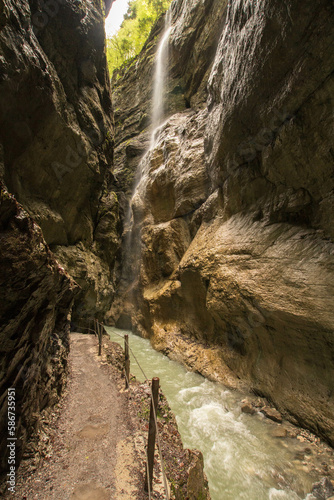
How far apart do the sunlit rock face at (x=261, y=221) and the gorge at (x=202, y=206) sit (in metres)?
0.04

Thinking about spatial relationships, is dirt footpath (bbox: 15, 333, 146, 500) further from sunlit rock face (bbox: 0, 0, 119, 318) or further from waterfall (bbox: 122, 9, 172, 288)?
waterfall (bbox: 122, 9, 172, 288)

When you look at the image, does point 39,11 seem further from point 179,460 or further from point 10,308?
point 179,460

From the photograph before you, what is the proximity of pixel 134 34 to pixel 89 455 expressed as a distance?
117 feet

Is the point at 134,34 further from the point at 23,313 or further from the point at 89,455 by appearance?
the point at 89,455

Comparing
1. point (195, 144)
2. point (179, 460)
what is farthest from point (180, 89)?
point (179, 460)

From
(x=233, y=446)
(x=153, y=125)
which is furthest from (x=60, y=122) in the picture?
(x=153, y=125)

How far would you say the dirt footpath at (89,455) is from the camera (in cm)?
282

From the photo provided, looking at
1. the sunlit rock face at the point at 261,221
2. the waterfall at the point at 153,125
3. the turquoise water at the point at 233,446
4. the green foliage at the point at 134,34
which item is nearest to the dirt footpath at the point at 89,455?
the turquoise water at the point at 233,446

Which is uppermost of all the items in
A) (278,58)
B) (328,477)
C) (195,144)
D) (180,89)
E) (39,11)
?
(180,89)

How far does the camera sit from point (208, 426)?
5.61m

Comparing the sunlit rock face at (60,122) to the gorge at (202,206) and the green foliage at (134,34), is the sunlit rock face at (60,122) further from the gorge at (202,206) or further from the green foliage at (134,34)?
the green foliage at (134,34)

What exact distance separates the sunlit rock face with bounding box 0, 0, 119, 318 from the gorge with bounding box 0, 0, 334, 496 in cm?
5

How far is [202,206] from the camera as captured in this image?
1088 centimetres

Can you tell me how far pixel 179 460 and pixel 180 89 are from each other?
21.1 m
